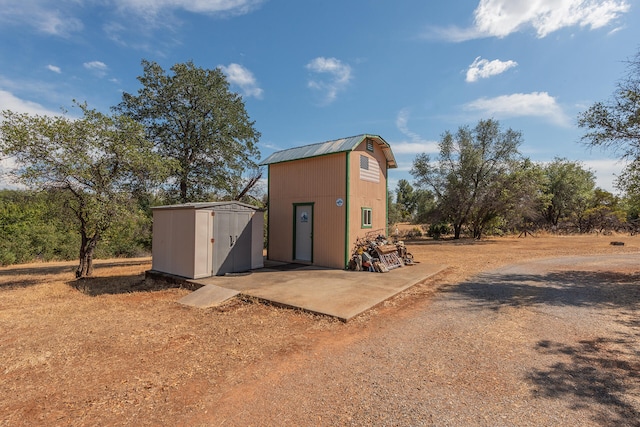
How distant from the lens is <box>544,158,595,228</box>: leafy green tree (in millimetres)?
29266

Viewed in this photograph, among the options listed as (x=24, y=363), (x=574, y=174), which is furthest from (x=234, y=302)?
(x=574, y=174)

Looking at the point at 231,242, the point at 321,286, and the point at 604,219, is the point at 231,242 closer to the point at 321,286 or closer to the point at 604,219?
the point at 321,286

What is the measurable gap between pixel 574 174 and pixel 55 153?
39.7 meters

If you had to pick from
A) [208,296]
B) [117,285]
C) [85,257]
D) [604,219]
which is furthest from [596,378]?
[604,219]

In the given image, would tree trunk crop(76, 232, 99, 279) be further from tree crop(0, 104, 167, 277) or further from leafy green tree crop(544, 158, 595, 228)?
leafy green tree crop(544, 158, 595, 228)

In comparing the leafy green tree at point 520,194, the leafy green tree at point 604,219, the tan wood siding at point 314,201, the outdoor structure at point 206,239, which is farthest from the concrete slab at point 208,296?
the leafy green tree at point 604,219

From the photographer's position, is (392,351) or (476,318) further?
(476,318)

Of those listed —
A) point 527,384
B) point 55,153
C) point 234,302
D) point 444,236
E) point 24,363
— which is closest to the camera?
point 527,384

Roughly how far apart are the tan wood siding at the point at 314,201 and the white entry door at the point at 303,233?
Result: 198mm

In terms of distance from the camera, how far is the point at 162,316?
→ 531 centimetres

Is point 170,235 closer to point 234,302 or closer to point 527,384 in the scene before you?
point 234,302

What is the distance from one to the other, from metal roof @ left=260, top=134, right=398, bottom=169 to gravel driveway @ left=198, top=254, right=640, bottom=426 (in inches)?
232

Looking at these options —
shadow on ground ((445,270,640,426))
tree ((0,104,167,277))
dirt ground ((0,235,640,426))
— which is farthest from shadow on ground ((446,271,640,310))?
tree ((0,104,167,277))

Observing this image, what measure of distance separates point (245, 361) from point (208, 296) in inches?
124
